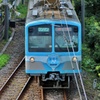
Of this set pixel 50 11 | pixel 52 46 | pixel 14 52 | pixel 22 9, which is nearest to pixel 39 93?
pixel 52 46

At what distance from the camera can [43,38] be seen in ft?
40.4

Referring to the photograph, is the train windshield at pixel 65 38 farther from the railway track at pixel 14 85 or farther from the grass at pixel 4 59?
the grass at pixel 4 59

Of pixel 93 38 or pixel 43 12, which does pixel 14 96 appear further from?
pixel 93 38

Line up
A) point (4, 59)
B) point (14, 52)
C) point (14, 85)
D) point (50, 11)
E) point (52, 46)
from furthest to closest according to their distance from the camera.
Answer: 1. point (14, 52)
2. point (4, 59)
3. point (14, 85)
4. point (50, 11)
5. point (52, 46)

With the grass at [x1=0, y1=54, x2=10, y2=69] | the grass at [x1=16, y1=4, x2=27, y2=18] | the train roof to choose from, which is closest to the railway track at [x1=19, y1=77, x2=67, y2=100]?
the train roof

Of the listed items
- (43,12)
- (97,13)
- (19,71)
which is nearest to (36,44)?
(43,12)

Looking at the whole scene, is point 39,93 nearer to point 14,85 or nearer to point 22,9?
point 14,85

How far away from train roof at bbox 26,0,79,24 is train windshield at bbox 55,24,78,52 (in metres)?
0.38

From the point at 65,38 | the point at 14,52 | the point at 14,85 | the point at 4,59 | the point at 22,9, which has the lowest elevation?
the point at 22,9

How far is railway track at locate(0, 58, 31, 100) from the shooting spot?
12740mm

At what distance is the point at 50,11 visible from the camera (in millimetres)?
13305

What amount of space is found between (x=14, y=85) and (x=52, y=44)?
2460mm

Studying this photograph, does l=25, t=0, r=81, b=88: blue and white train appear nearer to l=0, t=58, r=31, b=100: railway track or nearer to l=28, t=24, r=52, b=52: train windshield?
l=28, t=24, r=52, b=52: train windshield

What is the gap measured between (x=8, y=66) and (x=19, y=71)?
86 centimetres
